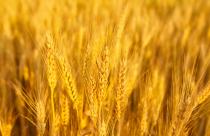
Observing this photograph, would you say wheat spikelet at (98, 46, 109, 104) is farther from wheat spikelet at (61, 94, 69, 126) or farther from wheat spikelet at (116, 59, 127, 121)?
wheat spikelet at (61, 94, 69, 126)

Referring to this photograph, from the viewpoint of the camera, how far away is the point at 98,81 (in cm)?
117

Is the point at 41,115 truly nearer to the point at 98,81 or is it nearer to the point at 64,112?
the point at 64,112

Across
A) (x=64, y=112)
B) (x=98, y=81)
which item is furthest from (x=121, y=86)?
(x=64, y=112)

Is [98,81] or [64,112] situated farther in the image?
[64,112]

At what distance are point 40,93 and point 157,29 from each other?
138 centimetres

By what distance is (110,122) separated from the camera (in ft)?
4.20

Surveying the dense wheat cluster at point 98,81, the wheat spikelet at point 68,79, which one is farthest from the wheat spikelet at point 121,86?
the wheat spikelet at point 68,79

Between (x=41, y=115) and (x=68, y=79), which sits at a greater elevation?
(x=68, y=79)

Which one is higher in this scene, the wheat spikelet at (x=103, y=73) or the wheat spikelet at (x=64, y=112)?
the wheat spikelet at (x=103, y=73)

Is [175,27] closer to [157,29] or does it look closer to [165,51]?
[157,29]

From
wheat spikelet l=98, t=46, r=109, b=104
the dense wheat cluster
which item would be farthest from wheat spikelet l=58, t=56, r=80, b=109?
wheat spikelet l=98, t=46, r=109, b=104

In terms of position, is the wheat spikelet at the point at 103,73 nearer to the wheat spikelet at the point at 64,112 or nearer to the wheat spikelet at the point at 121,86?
the wheat spikelet at the point at 121,86

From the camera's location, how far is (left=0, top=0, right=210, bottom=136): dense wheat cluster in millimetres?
1213

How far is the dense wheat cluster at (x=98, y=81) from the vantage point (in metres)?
1.21
